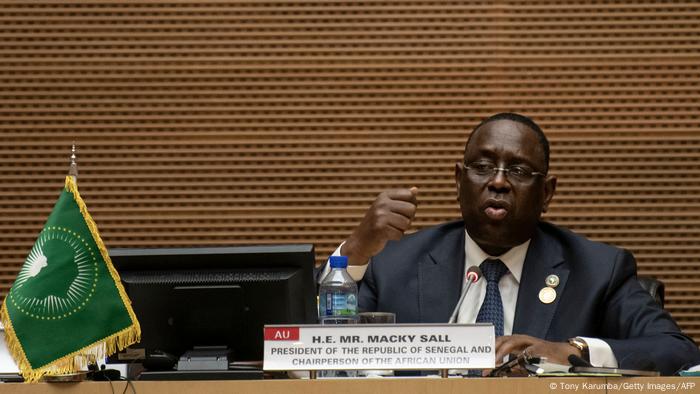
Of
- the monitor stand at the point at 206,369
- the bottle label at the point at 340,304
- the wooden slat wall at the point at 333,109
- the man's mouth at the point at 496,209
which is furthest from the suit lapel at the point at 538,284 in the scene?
the wooden slat wall at the point at 333,109

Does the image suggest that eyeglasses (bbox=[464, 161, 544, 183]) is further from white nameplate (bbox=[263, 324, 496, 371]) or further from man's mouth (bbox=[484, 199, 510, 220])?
white nameplate (bbox=[263, 324, 496, 371])

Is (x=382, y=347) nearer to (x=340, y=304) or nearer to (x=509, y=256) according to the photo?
(x=340, y=304)

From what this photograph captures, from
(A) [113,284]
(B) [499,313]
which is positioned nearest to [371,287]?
(B) [499,313]

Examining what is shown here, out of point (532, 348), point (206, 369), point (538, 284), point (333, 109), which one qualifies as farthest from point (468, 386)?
point (333, 109)

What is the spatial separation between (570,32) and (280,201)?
63.2 inches

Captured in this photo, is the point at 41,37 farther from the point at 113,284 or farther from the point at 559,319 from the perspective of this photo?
the point at 559,319

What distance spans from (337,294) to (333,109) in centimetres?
193

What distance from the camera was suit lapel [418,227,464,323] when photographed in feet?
10.5

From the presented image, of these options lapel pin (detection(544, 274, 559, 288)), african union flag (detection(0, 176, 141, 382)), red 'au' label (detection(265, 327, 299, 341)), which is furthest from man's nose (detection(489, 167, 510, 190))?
african union flag (detection(0, 176, 141, 382))

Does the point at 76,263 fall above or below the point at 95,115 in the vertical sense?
below

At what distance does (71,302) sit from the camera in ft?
7.99

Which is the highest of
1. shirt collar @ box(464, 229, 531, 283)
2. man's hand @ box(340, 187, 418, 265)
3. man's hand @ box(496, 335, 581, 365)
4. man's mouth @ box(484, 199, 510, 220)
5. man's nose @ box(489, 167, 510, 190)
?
man's nose @ box(489, 167, 510, 190)

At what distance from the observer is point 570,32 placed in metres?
4.57

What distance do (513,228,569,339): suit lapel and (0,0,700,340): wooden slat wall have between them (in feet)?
4.22
